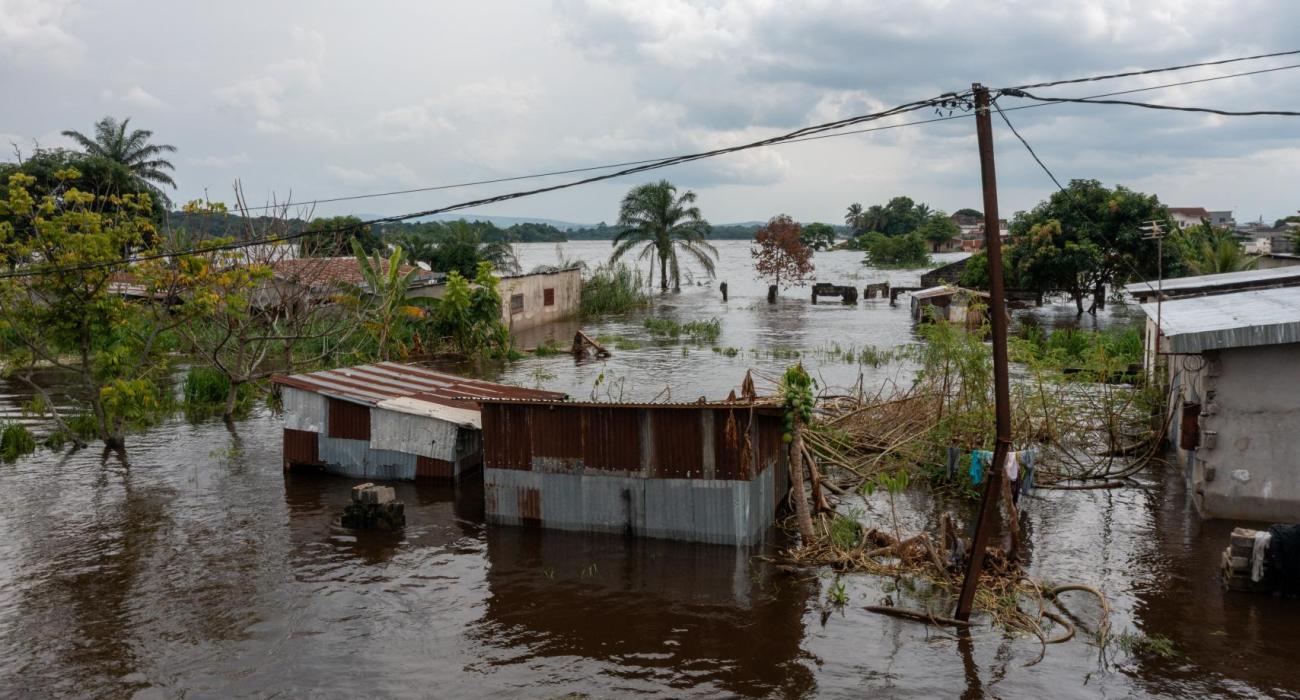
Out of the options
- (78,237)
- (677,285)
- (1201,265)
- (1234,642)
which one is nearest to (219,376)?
(78,237)

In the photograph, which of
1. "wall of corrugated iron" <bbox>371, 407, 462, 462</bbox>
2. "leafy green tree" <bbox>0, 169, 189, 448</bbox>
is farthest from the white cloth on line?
"leafy green tree" <bbox>0, 169, 189, 448</bbox>

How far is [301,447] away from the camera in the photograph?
1595 centimetres

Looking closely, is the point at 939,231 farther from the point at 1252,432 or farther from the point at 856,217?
the point at 1252,432

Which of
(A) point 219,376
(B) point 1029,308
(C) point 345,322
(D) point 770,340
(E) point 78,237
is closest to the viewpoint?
(E) point 78,237

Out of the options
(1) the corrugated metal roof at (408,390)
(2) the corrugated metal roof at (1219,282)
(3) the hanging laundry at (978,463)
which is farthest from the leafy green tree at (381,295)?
(2) the corrugated metal roof at (1219,282)

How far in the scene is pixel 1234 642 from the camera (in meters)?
9.08

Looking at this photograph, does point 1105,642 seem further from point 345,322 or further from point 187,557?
point 345,322

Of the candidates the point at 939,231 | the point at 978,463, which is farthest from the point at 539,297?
the point at 939,231

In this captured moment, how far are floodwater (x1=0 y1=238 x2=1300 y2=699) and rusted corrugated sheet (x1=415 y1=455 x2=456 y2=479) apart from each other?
373 millimetres

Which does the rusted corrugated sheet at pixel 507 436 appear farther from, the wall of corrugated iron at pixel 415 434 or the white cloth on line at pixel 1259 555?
the white cloth on line at pixel 1259 555

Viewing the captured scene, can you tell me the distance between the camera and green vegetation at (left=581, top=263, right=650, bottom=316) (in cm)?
4606

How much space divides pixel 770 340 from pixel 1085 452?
65.0 feet

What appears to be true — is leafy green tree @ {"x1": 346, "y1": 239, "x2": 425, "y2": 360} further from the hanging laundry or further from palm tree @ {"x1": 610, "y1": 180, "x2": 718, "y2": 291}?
palm tree @ {"x1": 610, "y1": 180, "x2": 718, "y2": 291}

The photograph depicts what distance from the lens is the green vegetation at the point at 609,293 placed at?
4606 centimetres
